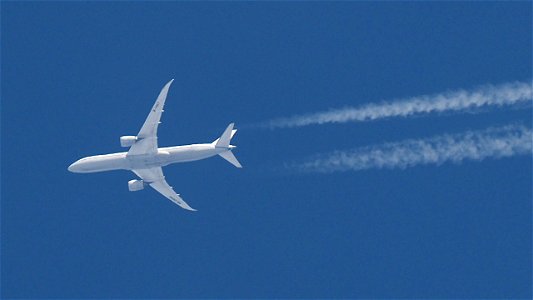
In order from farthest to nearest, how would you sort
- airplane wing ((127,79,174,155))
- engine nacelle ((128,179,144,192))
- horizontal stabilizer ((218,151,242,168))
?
engine nacelle ((128,179,144,192))
airplane wing ((127,79,174,155))
horizontal stabilizer ((218,151,242,168))

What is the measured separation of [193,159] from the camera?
70625mm

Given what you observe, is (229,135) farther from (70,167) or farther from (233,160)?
(70,167)

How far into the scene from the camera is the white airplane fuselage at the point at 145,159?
70312 millimetres

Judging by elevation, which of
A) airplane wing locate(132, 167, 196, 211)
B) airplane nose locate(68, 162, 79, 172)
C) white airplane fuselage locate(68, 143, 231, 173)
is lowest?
airplane nose locate(68, 162, 79, 172)

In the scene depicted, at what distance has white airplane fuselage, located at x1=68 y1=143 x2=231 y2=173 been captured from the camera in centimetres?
7031

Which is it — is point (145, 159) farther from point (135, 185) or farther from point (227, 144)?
point (227, 144)

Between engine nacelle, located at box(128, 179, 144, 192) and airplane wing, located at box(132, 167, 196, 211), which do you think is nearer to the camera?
engine nacelle, located at box(128, 179, 144, 192)

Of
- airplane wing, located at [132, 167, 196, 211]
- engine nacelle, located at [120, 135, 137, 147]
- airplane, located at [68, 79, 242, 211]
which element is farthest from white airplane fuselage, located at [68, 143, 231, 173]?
airplane wing, located at [132, 167, 196, 211]

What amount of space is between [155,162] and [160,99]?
4079 mm

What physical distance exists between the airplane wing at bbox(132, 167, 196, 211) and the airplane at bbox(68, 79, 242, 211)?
1.34 metres

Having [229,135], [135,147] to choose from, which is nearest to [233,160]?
[229,135]

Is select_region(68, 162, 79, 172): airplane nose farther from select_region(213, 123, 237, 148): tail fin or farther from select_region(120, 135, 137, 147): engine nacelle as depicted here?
select_region(213, 123, 237, 148): tail fin

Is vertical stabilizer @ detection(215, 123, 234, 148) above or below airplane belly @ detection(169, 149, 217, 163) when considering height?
above

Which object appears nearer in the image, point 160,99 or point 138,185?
point 160,99
